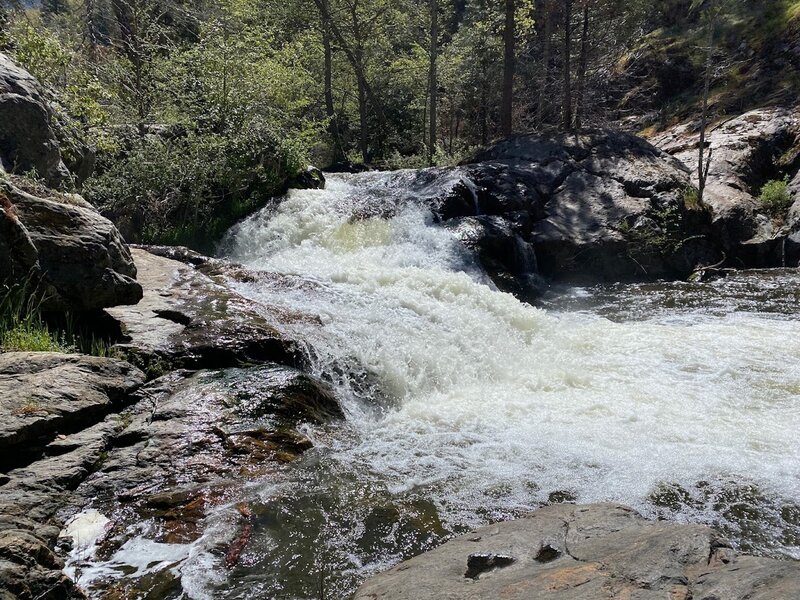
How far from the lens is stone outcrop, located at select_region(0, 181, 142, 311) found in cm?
536

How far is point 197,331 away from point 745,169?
16000mm

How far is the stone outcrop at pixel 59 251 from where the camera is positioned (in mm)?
5355

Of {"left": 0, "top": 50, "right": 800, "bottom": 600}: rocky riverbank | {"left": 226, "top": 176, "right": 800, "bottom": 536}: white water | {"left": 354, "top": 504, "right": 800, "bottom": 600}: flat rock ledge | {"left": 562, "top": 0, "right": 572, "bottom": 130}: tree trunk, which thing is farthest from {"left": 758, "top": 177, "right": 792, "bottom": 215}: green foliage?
{"left": 354, "top": 504, "right": 800, "bottom": 600}: flat rock ledge

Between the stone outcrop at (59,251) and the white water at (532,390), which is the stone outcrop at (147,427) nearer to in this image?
the stone outcrop at (59,251)

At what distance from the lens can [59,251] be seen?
5.93 metres

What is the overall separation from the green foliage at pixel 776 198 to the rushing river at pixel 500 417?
348 centimetres

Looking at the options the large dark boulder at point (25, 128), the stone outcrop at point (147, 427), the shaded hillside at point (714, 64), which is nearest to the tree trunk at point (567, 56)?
the shaded hillside at point (714, 64)

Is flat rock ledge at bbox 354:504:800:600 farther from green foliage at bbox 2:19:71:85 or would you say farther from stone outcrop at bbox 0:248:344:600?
green foliage at bbox 2:19:71:85

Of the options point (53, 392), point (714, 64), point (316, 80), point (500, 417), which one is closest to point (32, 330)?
point (53, 392)

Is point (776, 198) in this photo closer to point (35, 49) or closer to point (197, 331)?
point (197, 331)

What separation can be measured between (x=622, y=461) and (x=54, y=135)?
8.21 m

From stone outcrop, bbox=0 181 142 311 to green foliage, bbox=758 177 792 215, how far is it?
615 inches

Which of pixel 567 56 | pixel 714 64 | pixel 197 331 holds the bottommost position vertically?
pixel 197 331

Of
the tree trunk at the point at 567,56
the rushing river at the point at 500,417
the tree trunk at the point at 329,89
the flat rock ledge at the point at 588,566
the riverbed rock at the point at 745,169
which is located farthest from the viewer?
the tree trunk at the point at 329,89
